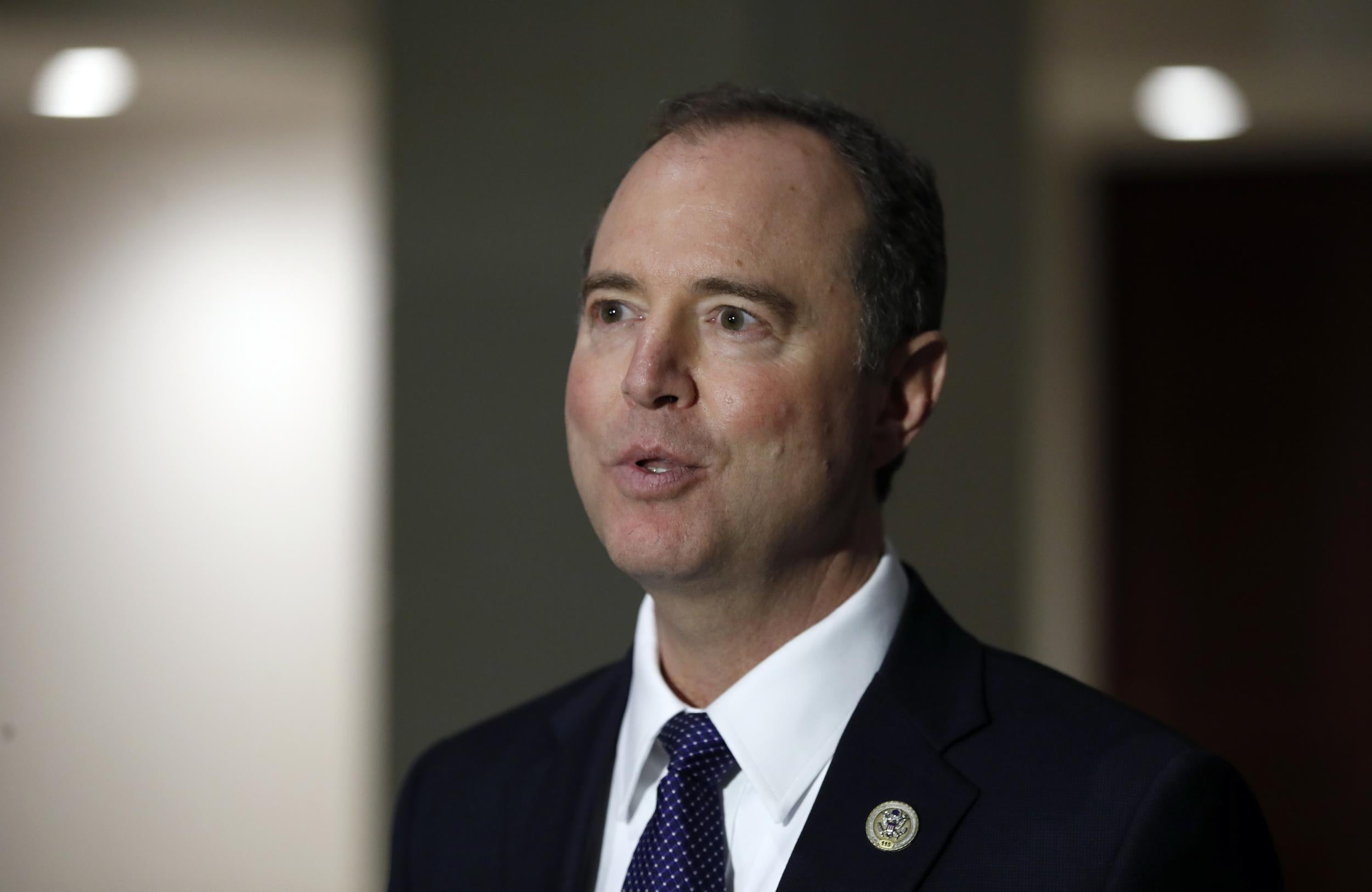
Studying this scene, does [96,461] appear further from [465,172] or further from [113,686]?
[465,172]

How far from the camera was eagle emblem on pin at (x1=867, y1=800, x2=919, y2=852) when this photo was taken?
1269 mm

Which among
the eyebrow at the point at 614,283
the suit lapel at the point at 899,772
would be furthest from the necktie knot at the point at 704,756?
the eyebrow at the point at 614,283

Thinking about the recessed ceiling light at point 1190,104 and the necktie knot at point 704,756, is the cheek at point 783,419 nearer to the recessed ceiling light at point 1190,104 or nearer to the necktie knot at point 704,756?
the necktie knot at point 704,756

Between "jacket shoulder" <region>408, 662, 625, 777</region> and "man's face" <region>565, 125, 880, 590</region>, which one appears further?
"jacket shoulder" <region>408, 662, 625, 777</region>

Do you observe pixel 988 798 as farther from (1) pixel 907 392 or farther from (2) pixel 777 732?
(1) pixel 907 392

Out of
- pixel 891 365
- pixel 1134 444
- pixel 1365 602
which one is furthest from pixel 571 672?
pixel 1365 602

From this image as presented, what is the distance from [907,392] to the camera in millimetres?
1532

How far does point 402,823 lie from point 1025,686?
79 cm

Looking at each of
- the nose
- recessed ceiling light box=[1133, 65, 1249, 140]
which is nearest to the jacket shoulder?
the nose

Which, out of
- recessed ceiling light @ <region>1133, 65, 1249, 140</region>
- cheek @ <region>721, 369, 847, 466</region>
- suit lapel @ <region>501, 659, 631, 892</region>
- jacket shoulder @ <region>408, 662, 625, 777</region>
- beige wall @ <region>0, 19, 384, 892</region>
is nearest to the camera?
cheek @ <region>721, 369, 847, 466</region>

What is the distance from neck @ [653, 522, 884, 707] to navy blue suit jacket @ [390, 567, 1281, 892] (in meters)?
0.08

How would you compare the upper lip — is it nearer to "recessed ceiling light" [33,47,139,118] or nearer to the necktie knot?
the necktie knot

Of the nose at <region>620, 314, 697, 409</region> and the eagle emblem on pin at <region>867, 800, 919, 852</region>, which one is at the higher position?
the nose at <region>620, 314, 697, 409</region>

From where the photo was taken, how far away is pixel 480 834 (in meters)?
1.61
